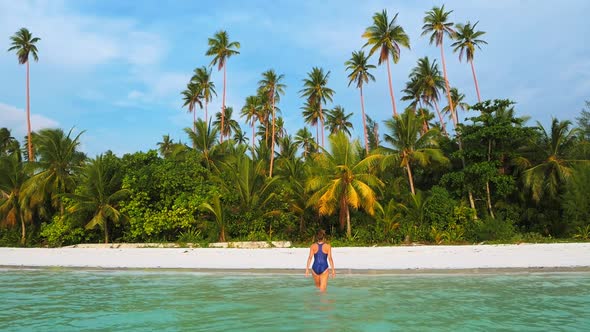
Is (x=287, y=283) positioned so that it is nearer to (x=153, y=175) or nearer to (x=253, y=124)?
(x=153, y=175)

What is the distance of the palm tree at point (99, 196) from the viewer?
2427 cm

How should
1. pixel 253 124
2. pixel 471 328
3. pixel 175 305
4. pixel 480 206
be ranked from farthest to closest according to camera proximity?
pixel 253 124, pixel 480 206, pixel 175 305, pixel 471 328

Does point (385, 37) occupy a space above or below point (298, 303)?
above

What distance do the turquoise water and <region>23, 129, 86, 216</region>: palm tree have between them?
57.5 ft

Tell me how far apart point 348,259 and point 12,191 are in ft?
82.6

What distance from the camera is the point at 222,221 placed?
23406 mm

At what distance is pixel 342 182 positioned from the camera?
2370cm

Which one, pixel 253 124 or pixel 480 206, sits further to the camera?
pixel 253 124

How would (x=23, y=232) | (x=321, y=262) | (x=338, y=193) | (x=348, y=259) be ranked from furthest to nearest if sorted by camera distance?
(x=23, y=232)
(x=338, y=193)
(x=348, y=259)
(x=321, y=262)

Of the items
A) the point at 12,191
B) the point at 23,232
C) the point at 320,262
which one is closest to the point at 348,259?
the point at 320,262

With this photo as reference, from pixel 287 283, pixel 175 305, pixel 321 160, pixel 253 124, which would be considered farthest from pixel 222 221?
pixel 253 124

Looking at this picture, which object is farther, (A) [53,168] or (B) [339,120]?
(B) [339,120]

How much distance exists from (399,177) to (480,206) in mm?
5636

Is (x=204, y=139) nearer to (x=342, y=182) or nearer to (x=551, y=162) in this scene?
(x=342, y=182)
